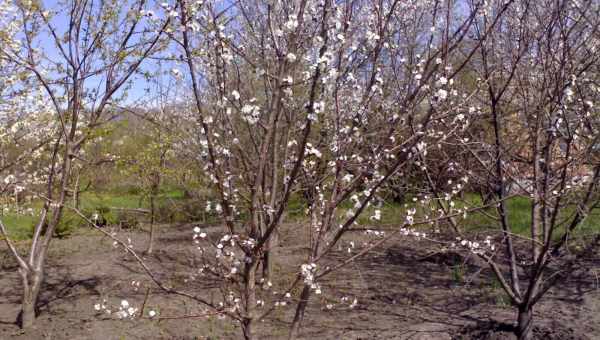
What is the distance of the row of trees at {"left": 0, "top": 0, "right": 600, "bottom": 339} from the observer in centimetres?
298

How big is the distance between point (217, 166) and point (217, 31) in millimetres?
723

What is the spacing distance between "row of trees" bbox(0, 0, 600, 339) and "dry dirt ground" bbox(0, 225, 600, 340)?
0.38 meters

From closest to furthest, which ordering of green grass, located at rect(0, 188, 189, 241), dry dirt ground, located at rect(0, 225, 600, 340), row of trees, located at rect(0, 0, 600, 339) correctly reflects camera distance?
row of trees, located at rect(0, 0, 600, 339) < dry dirt ground, located at rect(0, 225, 600, 340) < green grass, located at rect(0, 188, 189, 241)

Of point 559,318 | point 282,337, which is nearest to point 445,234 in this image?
point 559,318

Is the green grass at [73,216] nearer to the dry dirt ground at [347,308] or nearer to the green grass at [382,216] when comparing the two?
the green grass at [382,216]

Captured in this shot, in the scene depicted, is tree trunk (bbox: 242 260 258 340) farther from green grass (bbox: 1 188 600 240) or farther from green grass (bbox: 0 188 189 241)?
green grass (bbox: 0 188 189 241)

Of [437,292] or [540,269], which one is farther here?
[437,292]

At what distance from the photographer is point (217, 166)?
121 inches

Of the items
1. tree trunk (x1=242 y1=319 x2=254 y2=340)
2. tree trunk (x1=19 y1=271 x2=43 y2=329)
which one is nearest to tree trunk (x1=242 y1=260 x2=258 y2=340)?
tree trunk (x1=242 y1=319 x2=254 y2=340)

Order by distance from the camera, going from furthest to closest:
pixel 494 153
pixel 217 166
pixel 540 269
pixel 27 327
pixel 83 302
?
pixel 83 302
pixel 27 327
pixel 494 153
pixel 540 269
pixel 217 166

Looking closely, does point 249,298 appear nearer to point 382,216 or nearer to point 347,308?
point 347,308

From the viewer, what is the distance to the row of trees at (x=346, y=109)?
2982mm

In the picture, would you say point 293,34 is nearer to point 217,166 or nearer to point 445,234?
point 217,166

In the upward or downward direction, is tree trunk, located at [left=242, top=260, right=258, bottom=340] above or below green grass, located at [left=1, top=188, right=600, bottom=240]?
below
